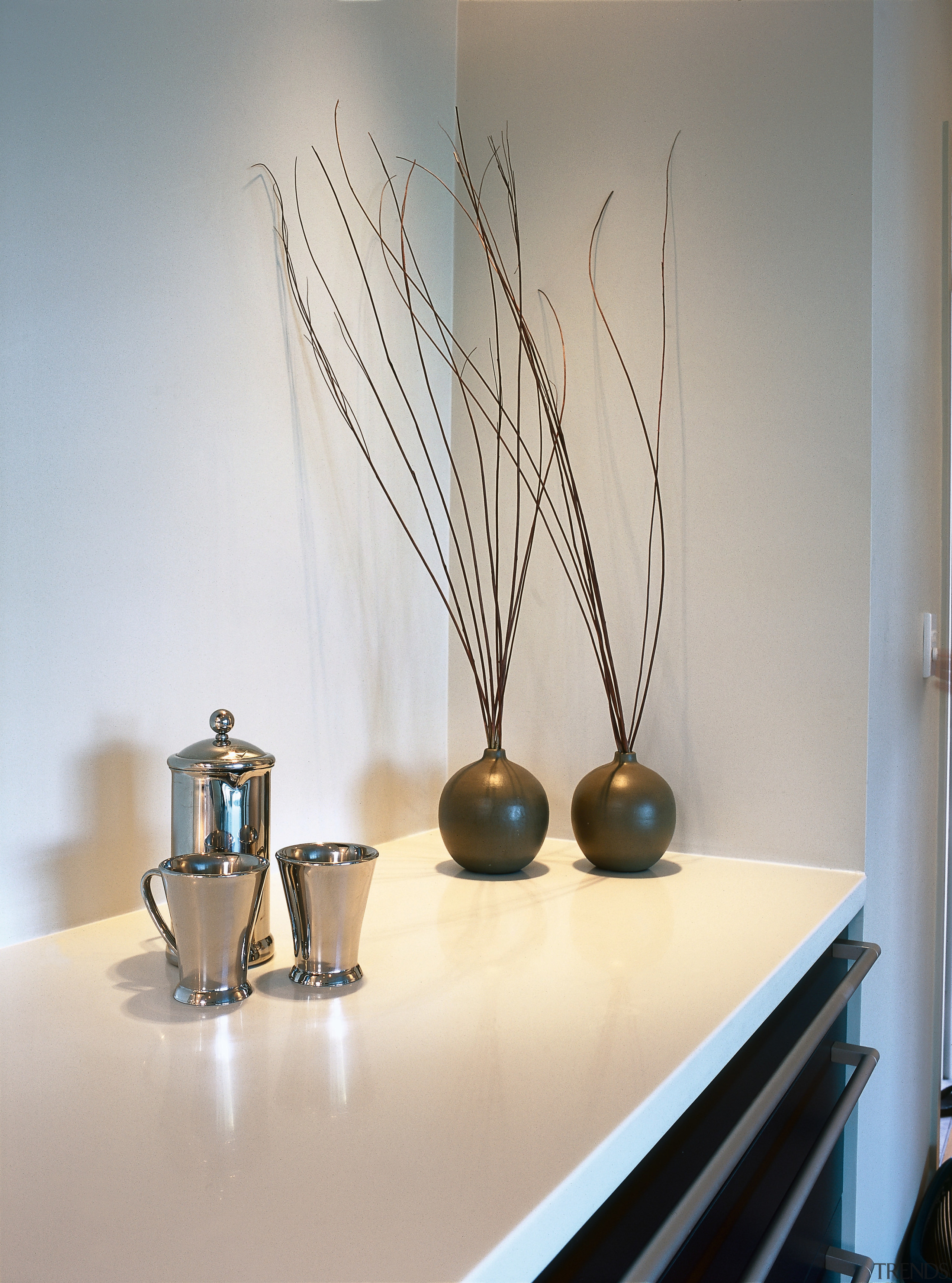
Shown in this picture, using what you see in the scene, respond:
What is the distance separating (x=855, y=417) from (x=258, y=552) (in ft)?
2.83

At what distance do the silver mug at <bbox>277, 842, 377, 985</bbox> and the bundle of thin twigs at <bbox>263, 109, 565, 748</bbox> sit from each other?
66cm

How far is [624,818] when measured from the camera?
1.41 metres

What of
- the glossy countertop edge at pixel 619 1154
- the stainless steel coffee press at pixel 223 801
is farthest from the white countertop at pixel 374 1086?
the stainless steel coffee press at pixel 223 801

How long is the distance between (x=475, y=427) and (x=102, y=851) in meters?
0.95

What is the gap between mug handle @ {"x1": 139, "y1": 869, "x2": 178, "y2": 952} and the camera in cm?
90

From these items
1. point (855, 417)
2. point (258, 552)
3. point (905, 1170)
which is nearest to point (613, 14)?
point (855, 417)

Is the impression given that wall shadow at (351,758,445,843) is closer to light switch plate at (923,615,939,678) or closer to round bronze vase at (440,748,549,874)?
round bronze vase at (440,748,549,874)

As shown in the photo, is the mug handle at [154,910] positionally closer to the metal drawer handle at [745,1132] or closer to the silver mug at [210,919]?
the silver mug at [210,919]

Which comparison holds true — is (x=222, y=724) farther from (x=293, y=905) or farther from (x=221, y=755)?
(x=293, y=905)

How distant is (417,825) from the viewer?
1.70 meters

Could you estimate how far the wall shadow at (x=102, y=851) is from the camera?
109 cm

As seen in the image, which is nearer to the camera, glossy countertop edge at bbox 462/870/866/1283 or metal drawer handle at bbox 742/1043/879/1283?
glossy countertop edge at bbox 462/870/866/1283

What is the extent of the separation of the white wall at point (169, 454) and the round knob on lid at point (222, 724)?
0.18 metres

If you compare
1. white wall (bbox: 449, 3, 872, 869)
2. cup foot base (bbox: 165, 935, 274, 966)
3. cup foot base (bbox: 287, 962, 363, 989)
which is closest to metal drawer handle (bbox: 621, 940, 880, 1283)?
white wall (bbox: 449, 3, 872, 869)
